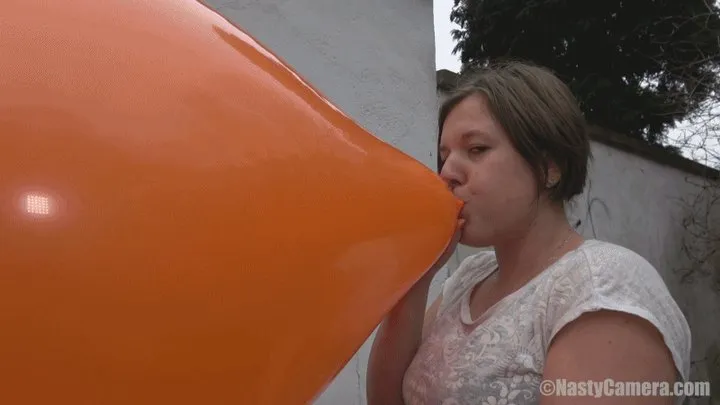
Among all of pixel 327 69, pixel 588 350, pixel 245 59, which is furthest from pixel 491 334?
pixel 327 69

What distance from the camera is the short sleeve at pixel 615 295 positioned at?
1.84 feet

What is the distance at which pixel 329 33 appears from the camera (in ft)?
5.43

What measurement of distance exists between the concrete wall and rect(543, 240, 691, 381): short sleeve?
0.95 metres

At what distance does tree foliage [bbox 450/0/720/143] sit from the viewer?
496cm

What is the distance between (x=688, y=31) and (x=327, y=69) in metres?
3.84

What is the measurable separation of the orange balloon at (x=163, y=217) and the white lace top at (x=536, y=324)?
0.15 meters

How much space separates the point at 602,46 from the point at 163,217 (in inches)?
214

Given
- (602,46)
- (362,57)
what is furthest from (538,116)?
(602,46)

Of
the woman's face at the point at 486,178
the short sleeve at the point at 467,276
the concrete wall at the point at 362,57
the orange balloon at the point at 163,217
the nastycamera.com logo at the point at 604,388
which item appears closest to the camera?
the orange balloon at the point at 163,217

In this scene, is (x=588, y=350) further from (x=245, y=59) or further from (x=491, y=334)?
(x=245, y=59)

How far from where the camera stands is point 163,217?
0.42 metres

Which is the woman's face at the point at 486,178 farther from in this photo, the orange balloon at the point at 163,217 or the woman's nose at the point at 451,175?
the orange balloon at the point at 163,217

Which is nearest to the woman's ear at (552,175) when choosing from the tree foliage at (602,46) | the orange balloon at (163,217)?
the orange balloon at (163,217)

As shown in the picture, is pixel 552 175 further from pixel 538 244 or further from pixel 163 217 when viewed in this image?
pixel 163 217
